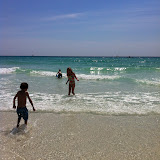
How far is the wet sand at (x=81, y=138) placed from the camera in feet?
11.7

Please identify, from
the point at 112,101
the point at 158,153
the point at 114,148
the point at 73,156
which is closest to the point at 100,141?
the point at 114,148

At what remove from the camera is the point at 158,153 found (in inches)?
143

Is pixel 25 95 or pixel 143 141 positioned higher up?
pixel 25 95

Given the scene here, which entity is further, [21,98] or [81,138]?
[21,98]

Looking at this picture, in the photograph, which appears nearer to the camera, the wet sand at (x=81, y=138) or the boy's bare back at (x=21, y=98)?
the wet sand at (x=81, y=138)

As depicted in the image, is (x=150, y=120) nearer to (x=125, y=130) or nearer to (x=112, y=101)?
(x=125, y=130)

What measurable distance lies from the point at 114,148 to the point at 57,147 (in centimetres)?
123

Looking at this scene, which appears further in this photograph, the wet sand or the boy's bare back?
the boy's bare back

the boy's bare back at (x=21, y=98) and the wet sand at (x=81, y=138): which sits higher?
the boy's bare back at (x=21, y=98)

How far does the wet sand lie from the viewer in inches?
141

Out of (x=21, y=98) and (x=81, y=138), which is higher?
(x=21, y=98)

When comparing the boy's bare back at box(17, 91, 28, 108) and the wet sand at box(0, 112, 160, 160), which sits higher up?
the boy's bare back at box(17, 91, 28, 108)

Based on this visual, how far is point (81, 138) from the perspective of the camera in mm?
4234

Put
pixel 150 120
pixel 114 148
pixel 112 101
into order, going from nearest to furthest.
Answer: pixel 114 148
pixel 150 120
pixel 112 101
